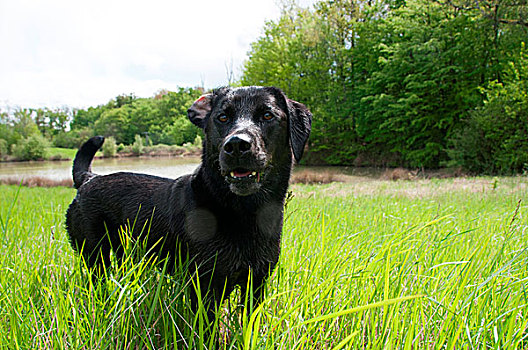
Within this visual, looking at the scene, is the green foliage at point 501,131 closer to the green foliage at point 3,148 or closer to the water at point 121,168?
the water at point 121,168

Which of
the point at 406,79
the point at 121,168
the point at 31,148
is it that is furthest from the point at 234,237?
the point at 31,148

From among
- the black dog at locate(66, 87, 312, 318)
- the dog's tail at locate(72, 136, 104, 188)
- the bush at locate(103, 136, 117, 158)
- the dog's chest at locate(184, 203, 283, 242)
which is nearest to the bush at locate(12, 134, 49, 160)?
the bush at locate(103, 136, 117, 158)

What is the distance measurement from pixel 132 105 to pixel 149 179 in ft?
196

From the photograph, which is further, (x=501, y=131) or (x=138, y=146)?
(x=138, y=146)

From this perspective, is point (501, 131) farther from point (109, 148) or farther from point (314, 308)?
point (109, 148)

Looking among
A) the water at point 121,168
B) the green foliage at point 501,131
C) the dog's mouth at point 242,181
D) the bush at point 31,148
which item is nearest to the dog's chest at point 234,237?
the dog's mouth at point 242,181

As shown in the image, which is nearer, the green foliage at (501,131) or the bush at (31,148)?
the green foliage at (501,131)

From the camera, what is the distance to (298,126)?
2232mm

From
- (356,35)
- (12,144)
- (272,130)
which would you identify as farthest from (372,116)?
(12,144)

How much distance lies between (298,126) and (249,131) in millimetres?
553

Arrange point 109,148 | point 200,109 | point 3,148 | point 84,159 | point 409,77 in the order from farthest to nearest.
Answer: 1. point 3,148
2. point 109,148
3. point 409,77
4. point 84,159
5. point 200,109

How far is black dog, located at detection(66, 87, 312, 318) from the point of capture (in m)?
1.76

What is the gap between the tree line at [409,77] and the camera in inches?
694

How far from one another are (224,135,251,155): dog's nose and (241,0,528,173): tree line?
15.7m
